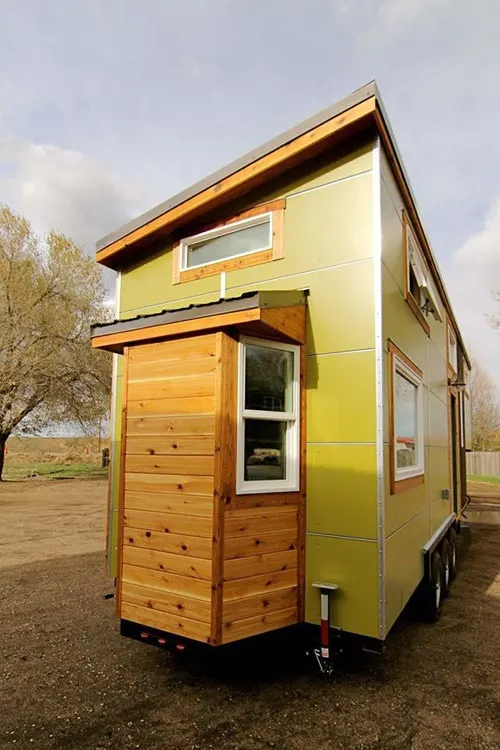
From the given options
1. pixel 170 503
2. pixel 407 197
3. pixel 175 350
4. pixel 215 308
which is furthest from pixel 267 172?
pixel 170 503

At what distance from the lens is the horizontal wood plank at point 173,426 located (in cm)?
331

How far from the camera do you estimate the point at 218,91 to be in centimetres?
730

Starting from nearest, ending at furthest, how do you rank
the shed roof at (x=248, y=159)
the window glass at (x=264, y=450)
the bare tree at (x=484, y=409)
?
1. the window glass at (x=264, y=450)
2. the shed roof at (x=248, y=159)
3. the bare tree at (x=484, y=409)

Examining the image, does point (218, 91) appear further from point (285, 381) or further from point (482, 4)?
point (285, 381)

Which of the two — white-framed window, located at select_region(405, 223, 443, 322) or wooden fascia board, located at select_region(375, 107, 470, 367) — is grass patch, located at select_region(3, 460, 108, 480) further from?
white-framed window, located at select_region(405, 223, 443, 322)

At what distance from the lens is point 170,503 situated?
342 cm

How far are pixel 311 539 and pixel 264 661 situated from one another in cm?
118

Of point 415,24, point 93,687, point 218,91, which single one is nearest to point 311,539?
point 93,687

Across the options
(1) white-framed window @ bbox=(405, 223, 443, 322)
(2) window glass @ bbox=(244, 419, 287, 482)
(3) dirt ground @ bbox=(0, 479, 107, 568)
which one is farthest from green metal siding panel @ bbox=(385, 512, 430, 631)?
(3) dirt ground @ bbox=(0, 479, 107, 568)

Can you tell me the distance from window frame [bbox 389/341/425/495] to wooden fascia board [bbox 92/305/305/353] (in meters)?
0.80

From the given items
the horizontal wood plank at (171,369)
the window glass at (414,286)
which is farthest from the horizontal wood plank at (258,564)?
the window glass at (414,286)

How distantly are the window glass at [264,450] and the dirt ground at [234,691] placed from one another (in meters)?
1.24

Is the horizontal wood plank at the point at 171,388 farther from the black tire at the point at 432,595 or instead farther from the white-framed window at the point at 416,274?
the black tire at the point at 432,595

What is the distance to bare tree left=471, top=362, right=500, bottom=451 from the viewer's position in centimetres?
3250
